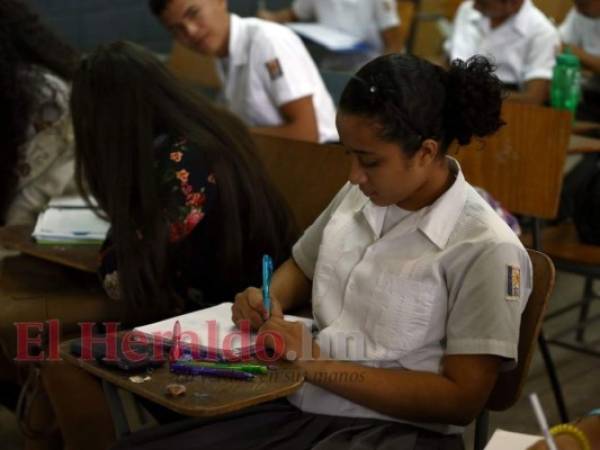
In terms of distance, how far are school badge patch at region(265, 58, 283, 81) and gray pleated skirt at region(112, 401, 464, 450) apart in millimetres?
1638

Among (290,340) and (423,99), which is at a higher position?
(423,99)

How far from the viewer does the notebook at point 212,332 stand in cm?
152

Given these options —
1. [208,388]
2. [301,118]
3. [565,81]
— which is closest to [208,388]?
[208,388]

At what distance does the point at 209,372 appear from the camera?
145 centimetres

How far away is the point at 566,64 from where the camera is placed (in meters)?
3.40

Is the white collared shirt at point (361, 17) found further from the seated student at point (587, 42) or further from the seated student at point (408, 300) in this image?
the seated student at point (408, 300)

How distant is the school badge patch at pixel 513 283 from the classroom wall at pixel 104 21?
153 inches

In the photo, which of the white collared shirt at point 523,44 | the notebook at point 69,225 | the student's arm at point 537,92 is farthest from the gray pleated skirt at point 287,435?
the white collared shirt at point 523,44

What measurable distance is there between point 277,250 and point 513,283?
728 mm

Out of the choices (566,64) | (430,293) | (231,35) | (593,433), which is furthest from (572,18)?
(593,433)

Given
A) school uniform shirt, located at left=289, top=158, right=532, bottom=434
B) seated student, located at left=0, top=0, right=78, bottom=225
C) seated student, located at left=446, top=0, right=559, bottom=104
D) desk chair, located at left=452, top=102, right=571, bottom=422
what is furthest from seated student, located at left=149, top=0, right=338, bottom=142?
school uniform shirt, located at left=289, top=158, right=532, bottom=434

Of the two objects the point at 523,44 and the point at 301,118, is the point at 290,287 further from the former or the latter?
the point at 523,44

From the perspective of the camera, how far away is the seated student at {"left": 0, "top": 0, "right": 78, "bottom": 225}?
8.46ft

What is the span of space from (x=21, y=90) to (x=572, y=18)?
2.57 meters
